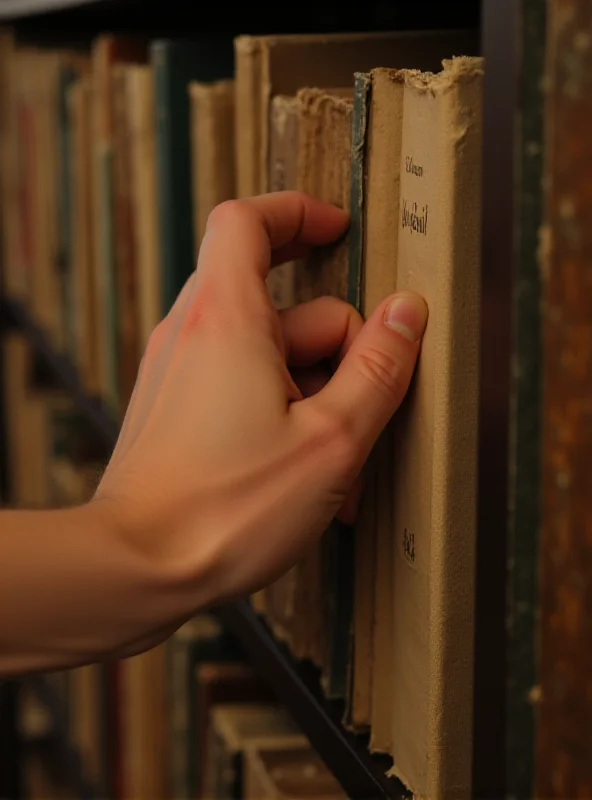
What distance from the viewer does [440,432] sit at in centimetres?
58

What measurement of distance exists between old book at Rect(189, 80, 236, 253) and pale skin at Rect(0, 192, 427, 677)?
0.90 ft

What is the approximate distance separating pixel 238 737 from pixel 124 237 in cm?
47

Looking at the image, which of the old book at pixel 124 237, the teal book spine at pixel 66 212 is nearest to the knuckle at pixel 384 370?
the old book at pixel 124 237

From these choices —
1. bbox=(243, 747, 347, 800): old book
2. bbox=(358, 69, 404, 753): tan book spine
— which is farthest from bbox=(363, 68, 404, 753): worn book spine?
bbox=(243, 747, 347, 800): old book

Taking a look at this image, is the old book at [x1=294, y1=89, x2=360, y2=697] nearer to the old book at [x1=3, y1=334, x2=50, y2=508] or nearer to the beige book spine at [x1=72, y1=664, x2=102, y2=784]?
the beige book spine at [x1=72, y1=664, x2=102, y2=784]

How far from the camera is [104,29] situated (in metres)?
1.69

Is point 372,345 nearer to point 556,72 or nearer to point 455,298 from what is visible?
point 455,298

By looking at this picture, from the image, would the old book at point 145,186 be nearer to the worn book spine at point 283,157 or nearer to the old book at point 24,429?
the worn book spine at point 283,157

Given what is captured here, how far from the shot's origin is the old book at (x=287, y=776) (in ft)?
3.08

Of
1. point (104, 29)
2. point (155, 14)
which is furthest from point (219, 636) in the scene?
Answer: point (104, 29)

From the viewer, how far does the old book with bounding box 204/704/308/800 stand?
1064mm

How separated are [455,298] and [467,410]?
0.05 metres

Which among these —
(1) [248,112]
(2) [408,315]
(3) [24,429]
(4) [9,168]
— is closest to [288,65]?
(1) [248,112]

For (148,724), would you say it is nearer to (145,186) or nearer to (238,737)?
(238,737)
